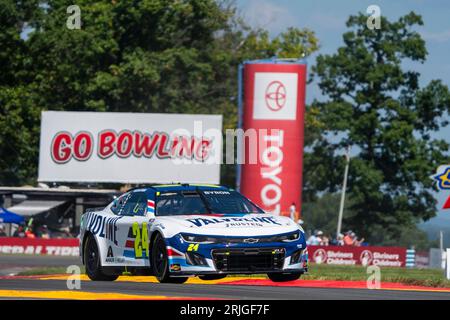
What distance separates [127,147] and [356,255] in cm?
1390

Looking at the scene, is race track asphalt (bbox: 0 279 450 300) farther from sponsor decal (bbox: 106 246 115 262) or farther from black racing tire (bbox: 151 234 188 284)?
sponsor decal (bbox: 106 246 115 262)

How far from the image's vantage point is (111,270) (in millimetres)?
17547

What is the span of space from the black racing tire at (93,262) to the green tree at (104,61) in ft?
134

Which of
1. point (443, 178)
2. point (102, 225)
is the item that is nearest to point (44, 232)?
point (443, 178)

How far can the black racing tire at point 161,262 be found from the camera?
15.8 metres

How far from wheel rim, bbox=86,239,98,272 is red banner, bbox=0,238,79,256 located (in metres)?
28.2

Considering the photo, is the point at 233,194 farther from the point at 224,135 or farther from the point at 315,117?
the point at 315,117

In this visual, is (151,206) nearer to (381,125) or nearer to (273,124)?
(273,124)

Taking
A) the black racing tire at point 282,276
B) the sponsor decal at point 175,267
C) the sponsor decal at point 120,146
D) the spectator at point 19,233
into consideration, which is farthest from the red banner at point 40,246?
the sponsor decal at point 175,267

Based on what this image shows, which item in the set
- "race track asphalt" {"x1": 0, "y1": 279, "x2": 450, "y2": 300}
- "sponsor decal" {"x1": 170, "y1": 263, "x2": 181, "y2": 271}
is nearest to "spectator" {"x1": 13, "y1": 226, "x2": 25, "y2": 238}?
"race track asphalt" {"x1": 0, "y1": 279, "x2": 450, "y2": 300}

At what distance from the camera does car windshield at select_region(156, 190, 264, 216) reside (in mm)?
16594

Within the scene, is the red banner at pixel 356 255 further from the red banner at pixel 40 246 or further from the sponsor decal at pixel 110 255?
the sponsor decal at pixel 110 255
